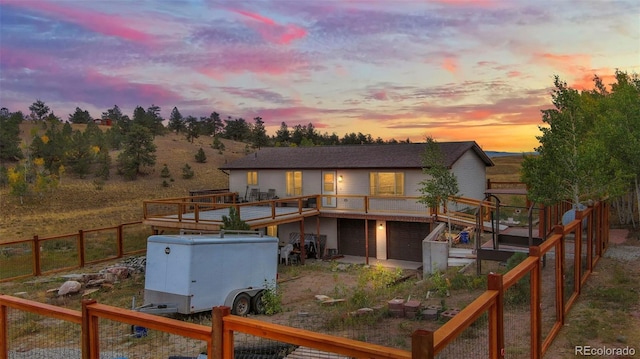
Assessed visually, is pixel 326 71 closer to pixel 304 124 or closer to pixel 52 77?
pixel 52 77

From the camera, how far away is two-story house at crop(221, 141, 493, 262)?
69.7 feet

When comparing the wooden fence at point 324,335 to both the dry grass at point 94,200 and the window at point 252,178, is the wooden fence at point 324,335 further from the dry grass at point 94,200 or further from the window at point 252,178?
the dry grass at point 94,200

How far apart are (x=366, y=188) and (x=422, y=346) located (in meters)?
20.3

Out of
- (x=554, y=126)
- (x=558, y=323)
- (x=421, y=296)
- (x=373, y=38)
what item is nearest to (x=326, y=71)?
(x=373, y=38)

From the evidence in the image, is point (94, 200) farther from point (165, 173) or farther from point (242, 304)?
point (242, 304)

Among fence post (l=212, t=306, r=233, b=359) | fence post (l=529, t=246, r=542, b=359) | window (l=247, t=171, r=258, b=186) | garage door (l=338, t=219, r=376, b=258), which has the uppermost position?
window (l=247, t=171, r=258, b=186)

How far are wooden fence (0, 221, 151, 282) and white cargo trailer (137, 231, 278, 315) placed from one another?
6587 mm

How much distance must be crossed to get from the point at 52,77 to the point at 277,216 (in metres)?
Result: 21.8

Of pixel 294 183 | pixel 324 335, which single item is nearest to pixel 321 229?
pixel 294 183

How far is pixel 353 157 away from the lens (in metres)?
24.2

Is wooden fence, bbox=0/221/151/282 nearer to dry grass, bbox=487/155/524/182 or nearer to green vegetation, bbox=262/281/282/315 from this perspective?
green vegetation, bbox=262/281/282/315

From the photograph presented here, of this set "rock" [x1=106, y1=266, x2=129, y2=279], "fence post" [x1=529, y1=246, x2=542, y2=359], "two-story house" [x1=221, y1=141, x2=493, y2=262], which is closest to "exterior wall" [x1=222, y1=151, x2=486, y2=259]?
"two-story house" [x1=221, y1=141, x2=493, y2=262]

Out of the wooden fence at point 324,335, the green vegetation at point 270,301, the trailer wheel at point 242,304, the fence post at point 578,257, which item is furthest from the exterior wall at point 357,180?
the wooden fence at point 324,335

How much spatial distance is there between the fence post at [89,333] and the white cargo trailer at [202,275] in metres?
6.53
